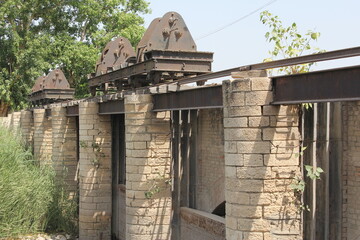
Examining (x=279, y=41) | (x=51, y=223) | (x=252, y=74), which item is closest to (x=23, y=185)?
(x=51, y=223)

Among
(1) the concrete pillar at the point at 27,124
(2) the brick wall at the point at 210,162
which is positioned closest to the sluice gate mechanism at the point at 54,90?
(1) the concrete pillar at the point at 27,124

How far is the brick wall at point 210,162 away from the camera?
11617 mm

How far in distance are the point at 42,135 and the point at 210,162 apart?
13.6 m

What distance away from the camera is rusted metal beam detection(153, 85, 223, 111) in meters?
9.34

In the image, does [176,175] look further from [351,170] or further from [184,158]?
[351,170]

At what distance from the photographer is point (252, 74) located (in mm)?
8219

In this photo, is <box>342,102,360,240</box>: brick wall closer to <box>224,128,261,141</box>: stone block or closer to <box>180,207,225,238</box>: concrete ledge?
<box>224,128,261,141</box>: stone block

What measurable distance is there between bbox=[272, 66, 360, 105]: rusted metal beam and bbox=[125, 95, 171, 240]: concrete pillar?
4.96 meters

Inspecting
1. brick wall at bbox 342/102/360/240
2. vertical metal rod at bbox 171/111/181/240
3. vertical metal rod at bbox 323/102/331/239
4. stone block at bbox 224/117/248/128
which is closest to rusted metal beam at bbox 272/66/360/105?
stone block at bbox 224/117/248/128

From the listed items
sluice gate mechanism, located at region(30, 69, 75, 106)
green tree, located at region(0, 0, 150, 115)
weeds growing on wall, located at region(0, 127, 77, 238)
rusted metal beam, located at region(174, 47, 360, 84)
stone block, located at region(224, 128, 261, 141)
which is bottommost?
weeds growing on wall, located at region(0, 127, 77, 238)

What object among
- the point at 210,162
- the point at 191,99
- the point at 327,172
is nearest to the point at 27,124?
the point at 210,162

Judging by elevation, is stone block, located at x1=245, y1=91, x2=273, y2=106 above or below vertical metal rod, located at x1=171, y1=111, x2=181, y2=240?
above

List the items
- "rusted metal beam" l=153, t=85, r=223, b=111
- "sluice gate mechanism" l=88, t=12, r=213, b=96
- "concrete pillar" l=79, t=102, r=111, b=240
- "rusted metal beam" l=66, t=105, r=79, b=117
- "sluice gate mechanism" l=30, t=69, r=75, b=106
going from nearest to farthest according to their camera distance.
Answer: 1. "rusted metal beam" l=153, t=85, r=223, b=111
2. "sluice gate mechanism" l=88, t=12, r=213, b=96
3. "concrete pillar" l=79, t=102, r=111, b=240
4. "rusted metal beam" l=66, t=105, r=79, b=117
5. "sluice gate mechanism" l=30, t=69, r=75, b=106

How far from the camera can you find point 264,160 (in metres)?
8.13
